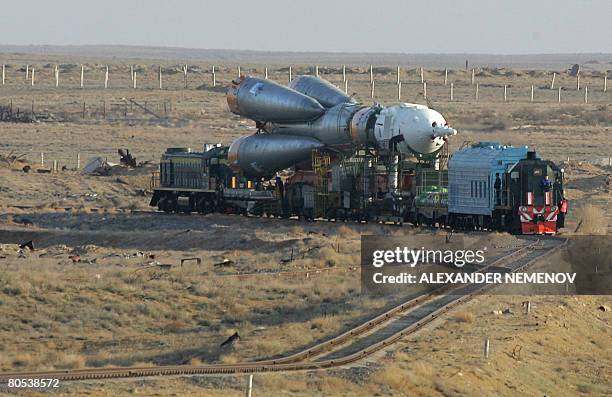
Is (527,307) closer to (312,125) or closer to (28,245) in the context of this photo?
(28,245)

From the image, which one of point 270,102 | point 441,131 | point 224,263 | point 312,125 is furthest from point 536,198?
point 270,102

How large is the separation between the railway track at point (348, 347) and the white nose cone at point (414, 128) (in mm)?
15951

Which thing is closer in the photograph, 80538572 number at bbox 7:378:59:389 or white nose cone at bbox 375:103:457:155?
80538572 number at bbox 7:378:59:389

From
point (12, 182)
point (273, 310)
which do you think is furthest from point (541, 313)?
point (12, 182)

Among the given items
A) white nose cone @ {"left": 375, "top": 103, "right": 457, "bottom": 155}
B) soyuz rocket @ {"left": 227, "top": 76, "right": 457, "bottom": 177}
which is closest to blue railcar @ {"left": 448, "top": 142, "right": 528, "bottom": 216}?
white nose cone @ {"left": 375, "top": 103, "right": 457, "bottom": 155}

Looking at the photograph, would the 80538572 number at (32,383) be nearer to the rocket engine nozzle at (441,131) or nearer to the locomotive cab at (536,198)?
the locomotive cab at (536,198)

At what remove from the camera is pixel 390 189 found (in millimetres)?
57562

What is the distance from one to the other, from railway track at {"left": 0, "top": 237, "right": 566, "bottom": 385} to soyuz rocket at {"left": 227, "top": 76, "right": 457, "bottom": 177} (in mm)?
16485

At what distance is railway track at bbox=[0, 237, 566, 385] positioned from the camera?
28359 millimetres

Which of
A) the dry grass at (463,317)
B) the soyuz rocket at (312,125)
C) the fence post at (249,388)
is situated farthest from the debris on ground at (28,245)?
the fence post at (249,388)

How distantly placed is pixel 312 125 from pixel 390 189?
18.0 ft

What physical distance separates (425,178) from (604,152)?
40.1 m

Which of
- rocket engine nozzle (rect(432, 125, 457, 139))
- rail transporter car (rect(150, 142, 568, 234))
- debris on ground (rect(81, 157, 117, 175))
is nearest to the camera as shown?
rail transporter car (rect(150, 142, 568, 234))

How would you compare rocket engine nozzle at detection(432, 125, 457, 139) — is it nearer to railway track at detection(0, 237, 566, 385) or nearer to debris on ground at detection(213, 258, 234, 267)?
debris on ground at detection(213, 258, 234, 267)
